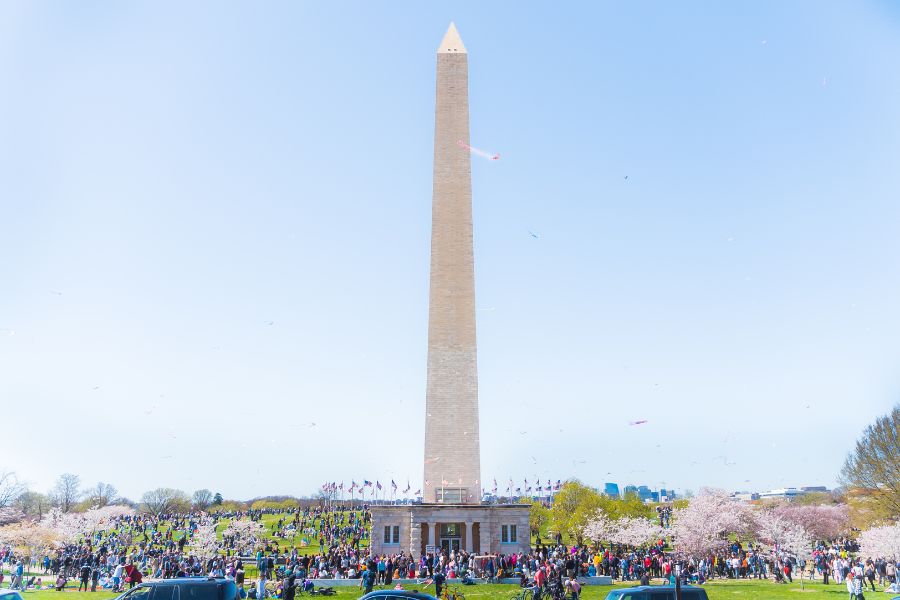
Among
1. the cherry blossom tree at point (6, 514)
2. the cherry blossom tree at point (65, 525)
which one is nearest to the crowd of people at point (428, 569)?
the cherry blossom tree at point (65, 525)

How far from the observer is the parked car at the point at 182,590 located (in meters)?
17.4

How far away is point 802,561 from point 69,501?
348 ft

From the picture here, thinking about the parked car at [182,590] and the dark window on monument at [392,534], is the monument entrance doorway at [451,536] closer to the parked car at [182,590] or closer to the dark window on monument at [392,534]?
the dark window on monument at [392,534]

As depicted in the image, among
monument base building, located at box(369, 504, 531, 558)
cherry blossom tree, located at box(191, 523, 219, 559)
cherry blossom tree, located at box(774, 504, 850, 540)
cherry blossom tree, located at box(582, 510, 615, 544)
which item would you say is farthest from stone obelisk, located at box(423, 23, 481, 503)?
cherry blossom tree, located at box(774, 504, 850, 540)

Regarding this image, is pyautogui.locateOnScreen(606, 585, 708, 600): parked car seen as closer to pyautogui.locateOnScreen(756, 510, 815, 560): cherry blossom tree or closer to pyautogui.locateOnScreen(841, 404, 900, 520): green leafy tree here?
pyautogui.locateOnScreen(756, 510, 815, 560): cherry blossom tree

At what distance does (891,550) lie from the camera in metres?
37.0

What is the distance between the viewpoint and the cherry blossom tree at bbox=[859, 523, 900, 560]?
36.7 metres

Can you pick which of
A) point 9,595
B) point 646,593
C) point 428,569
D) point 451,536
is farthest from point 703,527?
point 9,595

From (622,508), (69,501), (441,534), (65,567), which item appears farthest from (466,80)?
(69,501)

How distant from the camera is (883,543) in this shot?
123ft

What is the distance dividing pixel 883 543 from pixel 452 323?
26.3 meters

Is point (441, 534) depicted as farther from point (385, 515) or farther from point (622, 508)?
point (622, 508)

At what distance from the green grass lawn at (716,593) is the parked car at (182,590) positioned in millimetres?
8973

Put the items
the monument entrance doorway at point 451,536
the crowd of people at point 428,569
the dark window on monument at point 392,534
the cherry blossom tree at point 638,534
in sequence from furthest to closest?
the cherry blossom tree at point 638,534, the dark window on monument at point 392,534, the monument entrance doorway at point 451,536, the crowd of people at point 428,569
